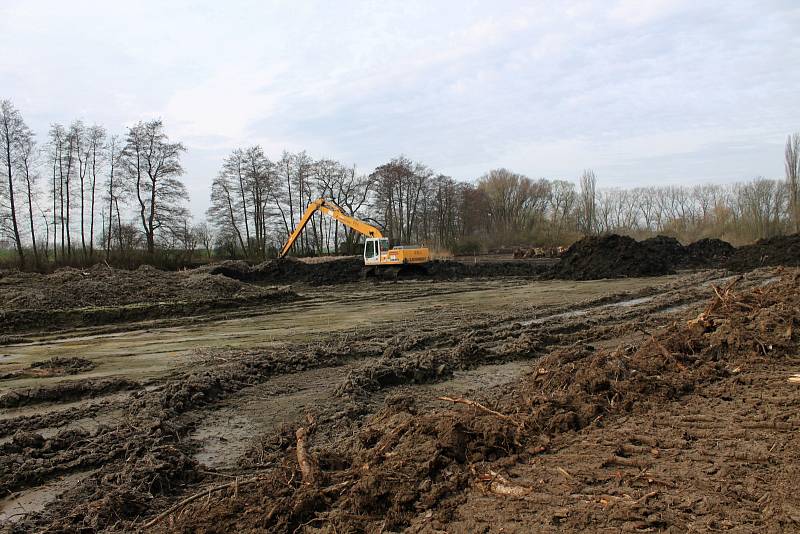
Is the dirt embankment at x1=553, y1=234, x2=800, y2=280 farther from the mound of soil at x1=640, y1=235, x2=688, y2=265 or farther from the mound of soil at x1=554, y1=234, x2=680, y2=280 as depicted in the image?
the mound of soil at x1=640, y1=235, x2=688, y2=265

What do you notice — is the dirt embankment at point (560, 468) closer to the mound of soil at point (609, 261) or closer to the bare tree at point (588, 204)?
the mound of soil at point (609, 261)

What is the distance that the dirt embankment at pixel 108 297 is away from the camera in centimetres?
1605

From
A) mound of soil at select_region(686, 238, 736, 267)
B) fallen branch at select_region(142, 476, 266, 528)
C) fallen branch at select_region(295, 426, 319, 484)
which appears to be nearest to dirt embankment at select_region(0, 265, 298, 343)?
fallen branch at select_region(142, 476, 266, 528)

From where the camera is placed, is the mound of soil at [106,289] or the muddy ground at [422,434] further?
the mound of soil at [106,289]

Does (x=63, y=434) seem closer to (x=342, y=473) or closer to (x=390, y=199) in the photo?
(x=342, y=473)

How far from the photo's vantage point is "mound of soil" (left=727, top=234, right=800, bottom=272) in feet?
91.7

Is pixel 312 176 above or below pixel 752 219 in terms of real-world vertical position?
above

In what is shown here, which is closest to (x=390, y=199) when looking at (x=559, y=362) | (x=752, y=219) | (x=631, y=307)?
(x=752, y=219)

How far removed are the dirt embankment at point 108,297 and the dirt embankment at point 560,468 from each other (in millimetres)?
12762

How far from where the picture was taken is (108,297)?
60.3 ft

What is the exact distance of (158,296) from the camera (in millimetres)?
19203

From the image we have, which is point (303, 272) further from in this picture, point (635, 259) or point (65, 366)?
point (65, 366)

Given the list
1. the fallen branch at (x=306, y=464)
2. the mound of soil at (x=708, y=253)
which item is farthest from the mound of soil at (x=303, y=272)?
the fallen branch at (x=306, y=464)

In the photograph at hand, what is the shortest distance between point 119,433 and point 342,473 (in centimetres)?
321
